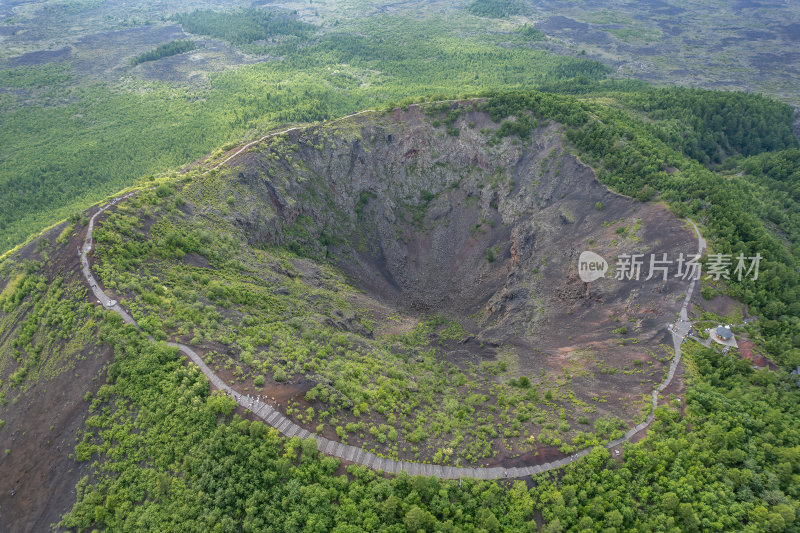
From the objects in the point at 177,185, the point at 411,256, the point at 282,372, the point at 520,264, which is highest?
the point at 177,185

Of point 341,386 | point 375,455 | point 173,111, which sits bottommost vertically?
point 375,455

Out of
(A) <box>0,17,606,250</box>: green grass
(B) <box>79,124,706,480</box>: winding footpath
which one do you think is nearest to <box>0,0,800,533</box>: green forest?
(B) <box>79,124,706,480</box>: winding footpath

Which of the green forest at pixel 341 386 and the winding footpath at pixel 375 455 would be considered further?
the winding footpath at pixel 375 455

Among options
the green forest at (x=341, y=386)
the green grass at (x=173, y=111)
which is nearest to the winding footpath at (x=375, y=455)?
the green forest at (x=341, y=386)

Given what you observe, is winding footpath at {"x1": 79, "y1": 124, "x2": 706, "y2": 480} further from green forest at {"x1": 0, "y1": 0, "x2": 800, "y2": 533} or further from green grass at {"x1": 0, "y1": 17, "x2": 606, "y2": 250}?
green grass at {"x1": 0, "y1": 17, "x2": 606, "y2": 250}

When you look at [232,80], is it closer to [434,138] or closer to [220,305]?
[434,138]

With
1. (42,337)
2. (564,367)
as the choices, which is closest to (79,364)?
(42,337)

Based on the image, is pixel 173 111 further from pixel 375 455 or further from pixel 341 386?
pixel 375 455

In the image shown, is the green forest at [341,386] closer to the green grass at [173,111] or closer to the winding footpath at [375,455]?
the winding footpath at [375,455]

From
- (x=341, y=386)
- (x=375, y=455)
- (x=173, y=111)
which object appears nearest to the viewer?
(x=375, y=455)

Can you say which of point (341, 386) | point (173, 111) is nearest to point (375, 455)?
point (341, 386)

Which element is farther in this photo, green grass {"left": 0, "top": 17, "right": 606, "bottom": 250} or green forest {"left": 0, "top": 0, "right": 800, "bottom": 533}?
green grass {"left": 0, "top": 17, "right": 606, "bottom": 250}
